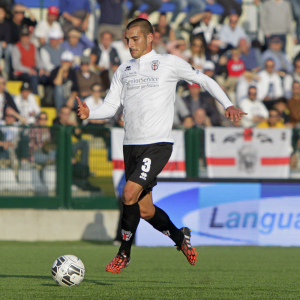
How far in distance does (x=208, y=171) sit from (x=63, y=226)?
9.96 feet

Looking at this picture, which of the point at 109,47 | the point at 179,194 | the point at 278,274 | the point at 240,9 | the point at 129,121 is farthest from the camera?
the point at 240,9

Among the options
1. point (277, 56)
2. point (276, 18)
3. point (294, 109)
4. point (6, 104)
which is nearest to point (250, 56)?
point (277, 56)

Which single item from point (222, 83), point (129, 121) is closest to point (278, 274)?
point (129, 121)

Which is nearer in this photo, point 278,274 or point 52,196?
point 278,274

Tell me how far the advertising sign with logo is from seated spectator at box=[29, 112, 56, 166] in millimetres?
3051

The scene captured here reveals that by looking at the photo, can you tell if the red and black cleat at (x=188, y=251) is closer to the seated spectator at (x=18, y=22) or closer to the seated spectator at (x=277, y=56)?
the seated spectator at (x=18, y=22)

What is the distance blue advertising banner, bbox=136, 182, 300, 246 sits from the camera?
10.2 meters

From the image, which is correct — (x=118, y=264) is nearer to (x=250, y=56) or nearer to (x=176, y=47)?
(x=176, y=47)

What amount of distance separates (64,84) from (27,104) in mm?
1188

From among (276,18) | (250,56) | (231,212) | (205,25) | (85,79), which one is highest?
(276,18)

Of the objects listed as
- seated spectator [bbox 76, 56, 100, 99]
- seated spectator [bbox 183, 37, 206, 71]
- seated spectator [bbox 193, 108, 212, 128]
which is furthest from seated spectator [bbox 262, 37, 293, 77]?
seated spectator [bbox 76, 56, 100, 99]

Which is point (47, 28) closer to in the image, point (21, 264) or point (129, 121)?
point (21, 264)

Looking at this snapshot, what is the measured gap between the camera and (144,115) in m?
5.54

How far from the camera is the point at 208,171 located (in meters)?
11.0
